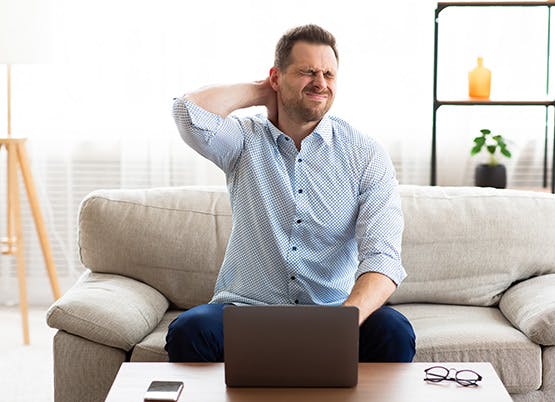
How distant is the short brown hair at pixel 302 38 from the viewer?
2.91 meters

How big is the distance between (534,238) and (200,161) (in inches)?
71.7

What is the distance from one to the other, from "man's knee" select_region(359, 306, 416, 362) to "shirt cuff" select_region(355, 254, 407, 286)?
4.0 inches

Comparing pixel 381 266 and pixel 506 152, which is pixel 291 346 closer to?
pixel 381 266

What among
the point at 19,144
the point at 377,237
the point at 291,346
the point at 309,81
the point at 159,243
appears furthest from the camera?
the point at 19,144

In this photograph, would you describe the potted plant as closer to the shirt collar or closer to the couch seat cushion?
the shirt collar

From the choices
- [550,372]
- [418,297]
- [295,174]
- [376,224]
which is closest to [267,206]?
[295,174]

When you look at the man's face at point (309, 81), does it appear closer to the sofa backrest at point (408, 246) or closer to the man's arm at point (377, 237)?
the man's arm at point (377, 237)

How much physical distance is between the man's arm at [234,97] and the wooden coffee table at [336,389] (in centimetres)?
81

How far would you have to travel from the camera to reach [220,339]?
2719 millimetres

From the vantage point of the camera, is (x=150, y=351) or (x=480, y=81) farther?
(x=480, y=81)

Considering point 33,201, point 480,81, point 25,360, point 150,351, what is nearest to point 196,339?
point 150,351

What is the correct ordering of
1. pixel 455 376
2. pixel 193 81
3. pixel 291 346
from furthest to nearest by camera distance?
pixel 193 81 < pixel 455 376 < pixel 291 346

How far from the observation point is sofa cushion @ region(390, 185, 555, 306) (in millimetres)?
3322

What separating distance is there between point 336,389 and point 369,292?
48 centimetres
